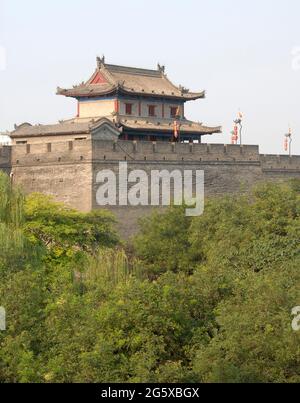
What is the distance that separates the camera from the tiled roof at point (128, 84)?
3353 cm

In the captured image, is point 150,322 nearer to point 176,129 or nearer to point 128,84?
point 176,129

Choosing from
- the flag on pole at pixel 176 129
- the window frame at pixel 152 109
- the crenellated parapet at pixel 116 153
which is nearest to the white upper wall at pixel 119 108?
the window frame at pixel 152 109

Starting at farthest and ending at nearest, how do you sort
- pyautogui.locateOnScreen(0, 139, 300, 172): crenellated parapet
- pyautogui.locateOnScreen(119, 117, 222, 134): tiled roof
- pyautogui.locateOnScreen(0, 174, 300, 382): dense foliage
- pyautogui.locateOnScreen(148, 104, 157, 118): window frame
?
pyautogui.locateOnScreen(148, 104, 157, 118): window frame
pyautogui.locateOnScreen(119, 117, 222, 134): tiled roof
pyautogui.locateOnScreen(0, 139, 300, 172): crenellated parapet
pyautogui.locateOnScreen(0, 174, 300, 382): dense foliage

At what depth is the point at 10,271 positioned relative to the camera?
20312 mm

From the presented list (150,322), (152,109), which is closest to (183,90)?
(152,109)

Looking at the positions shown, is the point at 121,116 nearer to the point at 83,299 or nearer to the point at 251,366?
the point at 83,299

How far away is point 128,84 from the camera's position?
34000 millimetres

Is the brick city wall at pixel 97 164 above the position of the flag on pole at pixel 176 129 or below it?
below

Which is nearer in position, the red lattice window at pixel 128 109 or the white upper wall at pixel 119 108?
the white upper wall at pixel 119 108

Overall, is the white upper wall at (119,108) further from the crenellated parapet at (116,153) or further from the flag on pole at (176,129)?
the crenellated parapet at (116,153)

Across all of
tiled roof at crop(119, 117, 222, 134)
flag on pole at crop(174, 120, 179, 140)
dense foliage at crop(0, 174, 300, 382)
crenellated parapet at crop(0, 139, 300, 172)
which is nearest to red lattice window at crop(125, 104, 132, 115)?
tiled roof at crop(119, 117, 222, 134)

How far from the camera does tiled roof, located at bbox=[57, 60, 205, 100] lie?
33.5 meters

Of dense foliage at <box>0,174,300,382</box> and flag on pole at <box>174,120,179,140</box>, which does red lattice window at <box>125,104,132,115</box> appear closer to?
flag on pole at <box>174,120,179,140</box>

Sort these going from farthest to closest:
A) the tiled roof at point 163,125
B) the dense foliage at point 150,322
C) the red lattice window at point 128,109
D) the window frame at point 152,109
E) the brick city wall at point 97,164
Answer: the window frame at point 152,109 → the red lattice window at point 128,109 → the tiled roof at point 163,125 → the brick city wall at point 97,164 → the dense foliage at point 150,322
